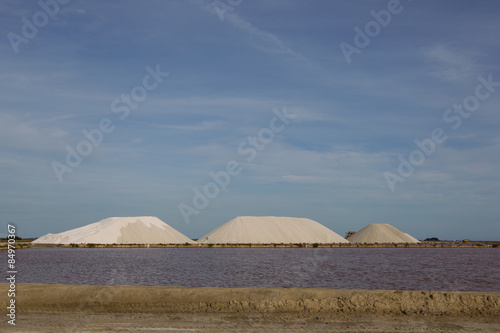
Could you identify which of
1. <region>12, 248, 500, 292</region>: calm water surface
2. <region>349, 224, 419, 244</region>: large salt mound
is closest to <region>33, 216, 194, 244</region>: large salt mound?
<region>349, 224, 419, 244</region>: large salt mound

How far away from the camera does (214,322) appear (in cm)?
1222

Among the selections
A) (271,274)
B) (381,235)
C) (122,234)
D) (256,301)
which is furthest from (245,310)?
(381,235)

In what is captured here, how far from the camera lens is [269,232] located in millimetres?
132125

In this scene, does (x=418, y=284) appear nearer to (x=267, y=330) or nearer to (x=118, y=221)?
(x=267, y=330)

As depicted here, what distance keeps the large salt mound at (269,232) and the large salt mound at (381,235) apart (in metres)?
7.96

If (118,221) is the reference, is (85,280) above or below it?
below

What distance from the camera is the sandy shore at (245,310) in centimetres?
1167

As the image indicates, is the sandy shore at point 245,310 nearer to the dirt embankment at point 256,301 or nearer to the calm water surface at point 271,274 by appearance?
the dirt embankment at point 256,301

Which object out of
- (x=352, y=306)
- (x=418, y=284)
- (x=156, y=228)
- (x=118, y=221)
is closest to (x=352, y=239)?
(x=156, y=228)

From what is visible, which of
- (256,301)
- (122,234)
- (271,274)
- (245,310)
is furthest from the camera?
(122,234)

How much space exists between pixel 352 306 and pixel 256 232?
117m

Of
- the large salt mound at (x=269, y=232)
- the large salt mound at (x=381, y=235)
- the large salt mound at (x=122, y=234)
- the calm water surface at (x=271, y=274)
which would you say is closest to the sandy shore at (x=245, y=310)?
the calm water surface at (x=271, y=274)

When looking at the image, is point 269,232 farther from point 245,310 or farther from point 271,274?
point 245,310

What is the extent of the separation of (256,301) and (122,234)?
112301 millimetres
